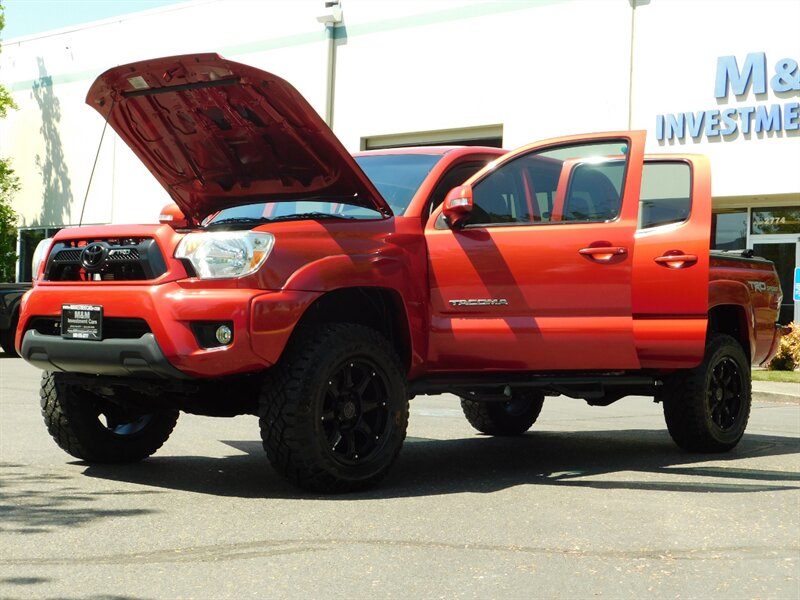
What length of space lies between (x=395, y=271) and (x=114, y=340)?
1513 mm

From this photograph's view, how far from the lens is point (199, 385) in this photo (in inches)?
241

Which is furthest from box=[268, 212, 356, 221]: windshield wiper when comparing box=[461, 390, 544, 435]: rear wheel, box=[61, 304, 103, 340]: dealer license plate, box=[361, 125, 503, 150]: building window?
box=[361, 125, 503, 150]: building window

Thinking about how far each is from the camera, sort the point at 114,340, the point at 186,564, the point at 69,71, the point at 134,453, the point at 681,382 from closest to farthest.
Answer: the point at 186,564, the point at 114,340, the point at 134,453, the point at 681,382, the point at 69,71

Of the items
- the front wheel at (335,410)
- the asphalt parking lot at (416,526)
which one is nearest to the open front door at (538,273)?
the front wheel at (335,410)

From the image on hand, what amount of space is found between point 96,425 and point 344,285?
187 centimetres

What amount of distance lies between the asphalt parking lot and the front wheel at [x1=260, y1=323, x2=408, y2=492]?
154mm

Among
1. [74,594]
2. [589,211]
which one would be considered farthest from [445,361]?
[74,594]

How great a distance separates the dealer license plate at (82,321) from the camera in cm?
601

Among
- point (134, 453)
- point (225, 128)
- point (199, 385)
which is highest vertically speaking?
point (225, 128)

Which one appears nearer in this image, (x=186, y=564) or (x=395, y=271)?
A: (x=186, y=564)

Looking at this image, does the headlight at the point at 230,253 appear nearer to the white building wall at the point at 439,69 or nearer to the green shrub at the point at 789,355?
the green shrub at the point at 789,355

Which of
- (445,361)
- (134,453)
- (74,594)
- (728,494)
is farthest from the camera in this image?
(134,453)

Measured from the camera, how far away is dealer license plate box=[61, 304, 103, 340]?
6.01 metres

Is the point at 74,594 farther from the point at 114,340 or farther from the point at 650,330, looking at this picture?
the point at 650,330
